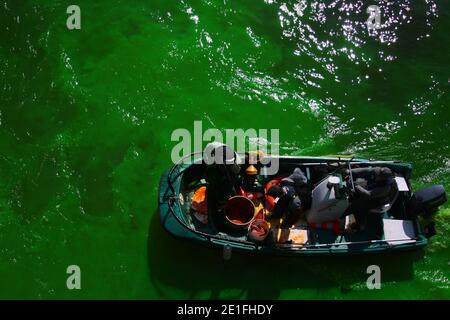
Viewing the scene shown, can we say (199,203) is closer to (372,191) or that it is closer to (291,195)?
(291,195)

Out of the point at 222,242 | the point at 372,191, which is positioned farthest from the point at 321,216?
the point at 222,242

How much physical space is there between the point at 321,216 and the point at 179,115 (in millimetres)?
2841

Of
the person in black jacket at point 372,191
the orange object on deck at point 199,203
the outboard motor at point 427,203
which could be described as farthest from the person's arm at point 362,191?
the orange object on deck at point 199,203

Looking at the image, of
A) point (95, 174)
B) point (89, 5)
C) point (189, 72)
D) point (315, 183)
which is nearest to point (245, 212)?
point (315, 183)

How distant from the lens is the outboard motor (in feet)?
20.8

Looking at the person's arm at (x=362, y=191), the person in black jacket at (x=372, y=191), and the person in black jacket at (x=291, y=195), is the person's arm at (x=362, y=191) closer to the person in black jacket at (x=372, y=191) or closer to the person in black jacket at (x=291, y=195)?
the person in black jacket at (x=372, y=191)

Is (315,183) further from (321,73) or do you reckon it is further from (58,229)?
(58,229)

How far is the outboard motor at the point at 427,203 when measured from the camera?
20.8 ft

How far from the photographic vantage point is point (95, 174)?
6.90 metres

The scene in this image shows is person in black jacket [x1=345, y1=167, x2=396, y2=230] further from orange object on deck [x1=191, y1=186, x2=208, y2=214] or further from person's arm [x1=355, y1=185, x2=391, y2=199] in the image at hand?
orange object on deck [x1=191, y1=186, x2=208, y2=214]

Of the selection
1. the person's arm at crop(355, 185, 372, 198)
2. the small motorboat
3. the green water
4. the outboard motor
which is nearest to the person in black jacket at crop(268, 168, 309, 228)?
the small motorboat

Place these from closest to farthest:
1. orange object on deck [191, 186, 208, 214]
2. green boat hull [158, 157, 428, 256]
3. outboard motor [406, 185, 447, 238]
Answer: green boat hull [158, 157, 428, 256] → orange object on deck [191, 186, 208, 214] → outboard motor [406, 185, 447, 238]

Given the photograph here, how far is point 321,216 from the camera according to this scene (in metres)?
6.15

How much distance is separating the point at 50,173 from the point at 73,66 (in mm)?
1971
